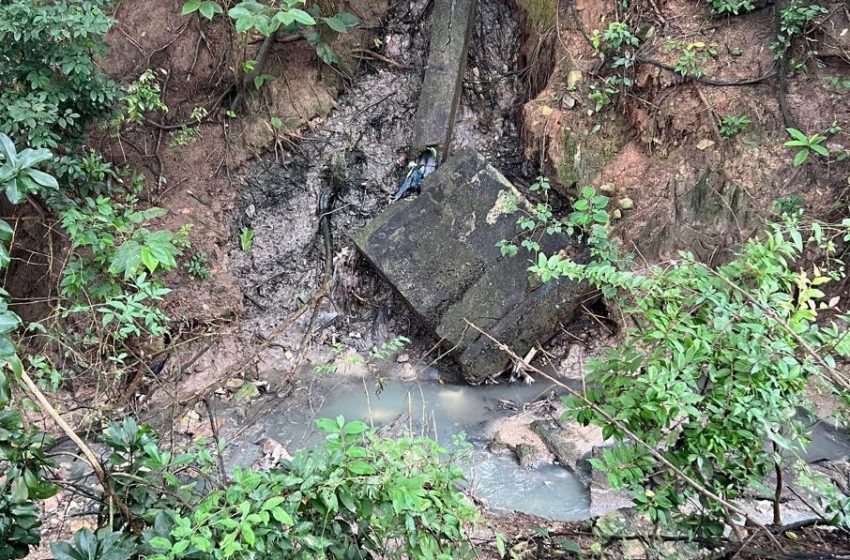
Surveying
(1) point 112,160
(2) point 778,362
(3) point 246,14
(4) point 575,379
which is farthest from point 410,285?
(2) point 778,362

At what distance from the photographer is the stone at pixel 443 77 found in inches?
177

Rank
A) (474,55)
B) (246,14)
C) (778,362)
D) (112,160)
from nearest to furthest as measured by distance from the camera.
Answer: (778,362)
(246,14)
(112,160)
(474,55)

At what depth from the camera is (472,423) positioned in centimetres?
368

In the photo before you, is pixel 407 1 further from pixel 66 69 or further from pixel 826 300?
pixel 826 300

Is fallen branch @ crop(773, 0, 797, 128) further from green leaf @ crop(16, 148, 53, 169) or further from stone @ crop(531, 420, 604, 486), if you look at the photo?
green leaf @ crop(16, 148, 53, 169)

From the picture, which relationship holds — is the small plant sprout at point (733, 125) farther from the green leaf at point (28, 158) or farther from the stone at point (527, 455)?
the green leaf at point (28, 158)

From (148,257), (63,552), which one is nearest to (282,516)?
(63,552)

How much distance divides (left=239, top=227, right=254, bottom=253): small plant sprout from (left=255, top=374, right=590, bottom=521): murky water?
1.47m

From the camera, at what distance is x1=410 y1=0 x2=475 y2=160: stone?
4.49 metres

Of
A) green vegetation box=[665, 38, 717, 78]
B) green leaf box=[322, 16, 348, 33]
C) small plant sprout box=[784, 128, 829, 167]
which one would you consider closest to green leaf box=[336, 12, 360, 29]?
green leaf box=[322, 16, 348, 33]

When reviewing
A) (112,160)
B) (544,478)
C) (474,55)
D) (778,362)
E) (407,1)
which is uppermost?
(407,1)

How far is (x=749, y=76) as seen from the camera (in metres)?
3.54

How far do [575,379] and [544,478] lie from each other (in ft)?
2.96

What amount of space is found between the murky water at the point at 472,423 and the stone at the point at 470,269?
8.9 inches
